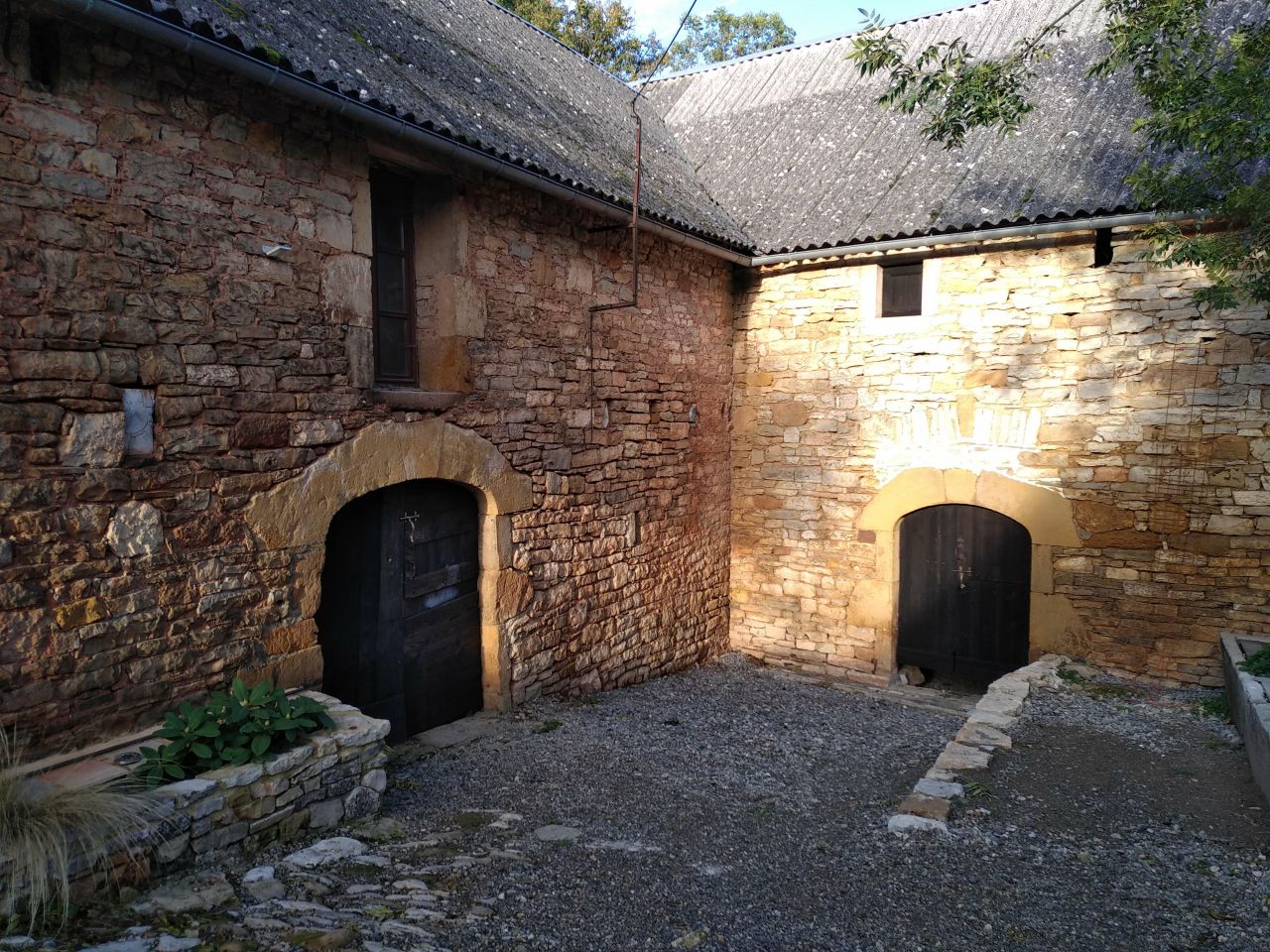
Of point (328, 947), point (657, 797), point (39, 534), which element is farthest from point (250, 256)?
point (657, 797)

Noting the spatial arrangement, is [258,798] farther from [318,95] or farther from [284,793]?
[318,95]

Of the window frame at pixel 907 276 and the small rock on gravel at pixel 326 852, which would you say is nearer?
the small rock on gravel at pixel 326 852

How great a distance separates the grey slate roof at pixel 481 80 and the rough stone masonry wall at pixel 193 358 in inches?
13.1

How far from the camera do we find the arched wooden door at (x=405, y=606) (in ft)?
17.0

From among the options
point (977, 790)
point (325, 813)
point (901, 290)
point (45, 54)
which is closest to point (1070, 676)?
point (977, 790)

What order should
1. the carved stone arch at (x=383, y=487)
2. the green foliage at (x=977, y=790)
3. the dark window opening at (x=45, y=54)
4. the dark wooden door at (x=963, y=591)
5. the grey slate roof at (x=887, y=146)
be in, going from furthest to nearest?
the dark wooden door at (x=963, y=591) → the grey slate roof at (x=887, y=146) → the carved stone arch at (x=383, y=487) → the green foliage at (x=977, y=790) → the dark window opening at (x=45, y=54)

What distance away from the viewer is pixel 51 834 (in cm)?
289

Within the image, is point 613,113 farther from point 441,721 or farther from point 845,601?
point 441,721

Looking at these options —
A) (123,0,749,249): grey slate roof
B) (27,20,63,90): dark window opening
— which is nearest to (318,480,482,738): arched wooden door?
(123,0,749,249): grey slate roof

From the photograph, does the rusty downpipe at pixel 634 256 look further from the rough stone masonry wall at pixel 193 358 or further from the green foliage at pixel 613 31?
the green foliage at pixel 613 31

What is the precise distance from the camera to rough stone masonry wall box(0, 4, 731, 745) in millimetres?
3600

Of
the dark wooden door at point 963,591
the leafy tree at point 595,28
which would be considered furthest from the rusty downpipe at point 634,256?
the leafy tree at point 595,28

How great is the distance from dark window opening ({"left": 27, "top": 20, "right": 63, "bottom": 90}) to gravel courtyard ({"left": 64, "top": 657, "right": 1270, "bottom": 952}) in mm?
3351

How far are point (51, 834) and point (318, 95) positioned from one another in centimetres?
340
